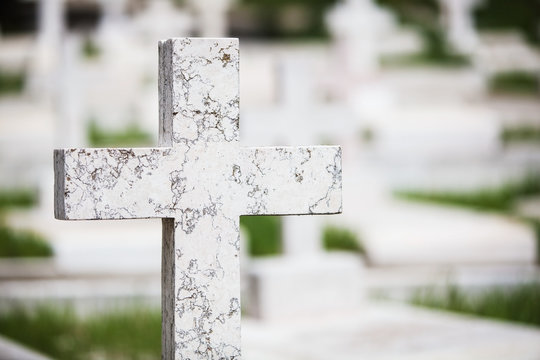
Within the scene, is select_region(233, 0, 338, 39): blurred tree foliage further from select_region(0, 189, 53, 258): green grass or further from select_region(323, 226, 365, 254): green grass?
select_region(0, 189, 53, 258): green grass

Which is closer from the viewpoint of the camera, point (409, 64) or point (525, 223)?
point (525, 223)

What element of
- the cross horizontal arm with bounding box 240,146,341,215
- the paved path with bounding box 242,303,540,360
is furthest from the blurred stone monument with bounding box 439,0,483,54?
the cross horizontal arm with bounding box 240,146,341,215

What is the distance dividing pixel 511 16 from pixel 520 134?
332 inches

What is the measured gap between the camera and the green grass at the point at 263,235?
8465 mm

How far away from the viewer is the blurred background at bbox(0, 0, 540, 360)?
6082mm

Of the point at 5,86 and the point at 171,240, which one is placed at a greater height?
the point at 5,86

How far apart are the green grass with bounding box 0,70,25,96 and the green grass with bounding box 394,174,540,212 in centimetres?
709

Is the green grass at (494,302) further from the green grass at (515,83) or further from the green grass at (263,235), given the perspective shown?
the green grass at (515,83)

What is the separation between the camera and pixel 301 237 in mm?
6496

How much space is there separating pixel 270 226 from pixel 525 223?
193 cm

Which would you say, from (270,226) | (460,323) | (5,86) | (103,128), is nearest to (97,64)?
(5,86)

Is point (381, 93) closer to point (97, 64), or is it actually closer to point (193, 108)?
point (97, 64)

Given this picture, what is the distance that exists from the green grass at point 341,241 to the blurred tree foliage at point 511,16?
481 inches

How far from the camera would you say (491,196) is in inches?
442
